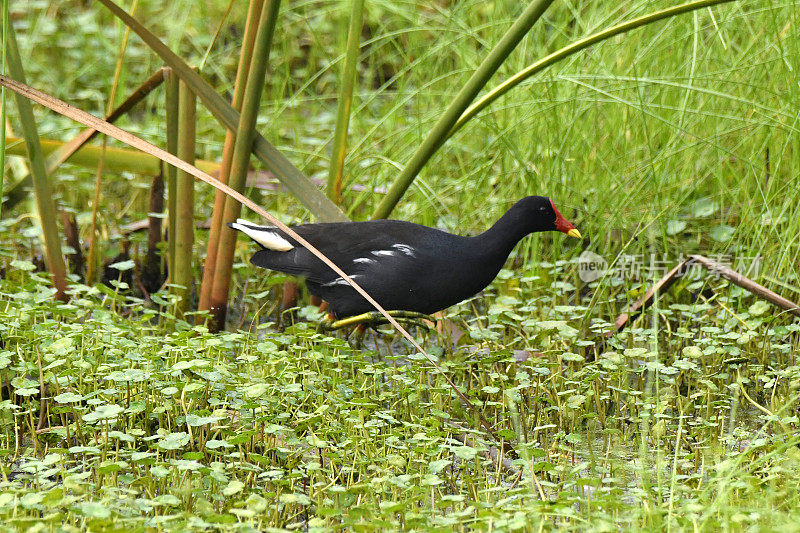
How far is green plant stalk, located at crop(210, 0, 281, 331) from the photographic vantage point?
304 centimetres

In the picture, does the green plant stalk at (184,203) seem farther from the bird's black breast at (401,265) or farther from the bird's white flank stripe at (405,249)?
the bird's white flank stripe at (405,249)

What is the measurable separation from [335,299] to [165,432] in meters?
0.99

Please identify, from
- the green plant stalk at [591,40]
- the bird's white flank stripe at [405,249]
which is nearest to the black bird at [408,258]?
the bird's white flank stripe at [405,249]

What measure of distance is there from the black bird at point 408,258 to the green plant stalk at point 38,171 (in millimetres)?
654

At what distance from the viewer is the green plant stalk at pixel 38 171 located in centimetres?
312

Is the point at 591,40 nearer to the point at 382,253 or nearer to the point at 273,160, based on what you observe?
the point at 382,253

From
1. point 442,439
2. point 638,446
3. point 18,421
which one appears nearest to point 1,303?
point 18,421

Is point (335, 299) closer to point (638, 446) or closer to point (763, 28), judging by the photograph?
point (638, 446)

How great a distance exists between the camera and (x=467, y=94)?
9.67 ft

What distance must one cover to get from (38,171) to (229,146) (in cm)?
64

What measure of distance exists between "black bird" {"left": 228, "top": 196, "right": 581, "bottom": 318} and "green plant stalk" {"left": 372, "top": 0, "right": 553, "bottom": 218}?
0.13 meters

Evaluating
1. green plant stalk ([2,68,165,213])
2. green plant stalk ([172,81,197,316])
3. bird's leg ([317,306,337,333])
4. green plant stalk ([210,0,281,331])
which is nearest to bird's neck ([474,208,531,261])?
bird's leg ([317,306,337,333])

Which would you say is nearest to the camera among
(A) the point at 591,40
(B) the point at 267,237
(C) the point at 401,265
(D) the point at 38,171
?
(A) the point at 591,40

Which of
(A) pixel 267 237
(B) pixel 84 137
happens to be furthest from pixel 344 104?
(B) pixel 84 137
